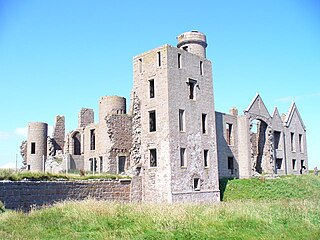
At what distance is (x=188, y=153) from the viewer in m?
25.8

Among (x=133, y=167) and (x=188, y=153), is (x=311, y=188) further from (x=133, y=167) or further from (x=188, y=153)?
(x=133, y=167)

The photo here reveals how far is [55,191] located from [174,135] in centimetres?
887

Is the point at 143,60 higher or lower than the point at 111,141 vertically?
higher

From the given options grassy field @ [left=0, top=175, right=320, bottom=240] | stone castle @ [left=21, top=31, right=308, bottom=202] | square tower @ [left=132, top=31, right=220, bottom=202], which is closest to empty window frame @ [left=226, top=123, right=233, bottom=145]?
stone castle @ [left=21, top=31, right=308, bottom=202]

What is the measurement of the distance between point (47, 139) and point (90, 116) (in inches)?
201

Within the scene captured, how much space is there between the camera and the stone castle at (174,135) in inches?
986

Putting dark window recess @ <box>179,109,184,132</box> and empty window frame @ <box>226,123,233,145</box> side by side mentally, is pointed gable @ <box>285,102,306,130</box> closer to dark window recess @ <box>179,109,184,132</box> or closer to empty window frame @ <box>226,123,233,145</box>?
empty window frame @ <box>226,123,233,145</box>

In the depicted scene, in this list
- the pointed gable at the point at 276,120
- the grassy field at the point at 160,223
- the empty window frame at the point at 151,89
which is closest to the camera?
the grassy field at the point at 160,223

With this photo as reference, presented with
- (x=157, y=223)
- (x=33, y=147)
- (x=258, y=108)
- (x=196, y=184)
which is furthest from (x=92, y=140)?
(x=157, y=223)

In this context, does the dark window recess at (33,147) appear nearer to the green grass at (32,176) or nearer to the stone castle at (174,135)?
the stone castle at (174,135)

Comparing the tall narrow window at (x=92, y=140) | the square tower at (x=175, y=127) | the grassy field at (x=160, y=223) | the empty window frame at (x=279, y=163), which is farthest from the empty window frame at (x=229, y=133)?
the grassy field at (x=160, y=223)

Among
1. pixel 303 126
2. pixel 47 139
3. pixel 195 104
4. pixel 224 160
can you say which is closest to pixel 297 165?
pixel 303 126

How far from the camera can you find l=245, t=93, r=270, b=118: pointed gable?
34831 millimetres

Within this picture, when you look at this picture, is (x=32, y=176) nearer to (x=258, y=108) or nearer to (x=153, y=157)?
(x=153, y=157)
